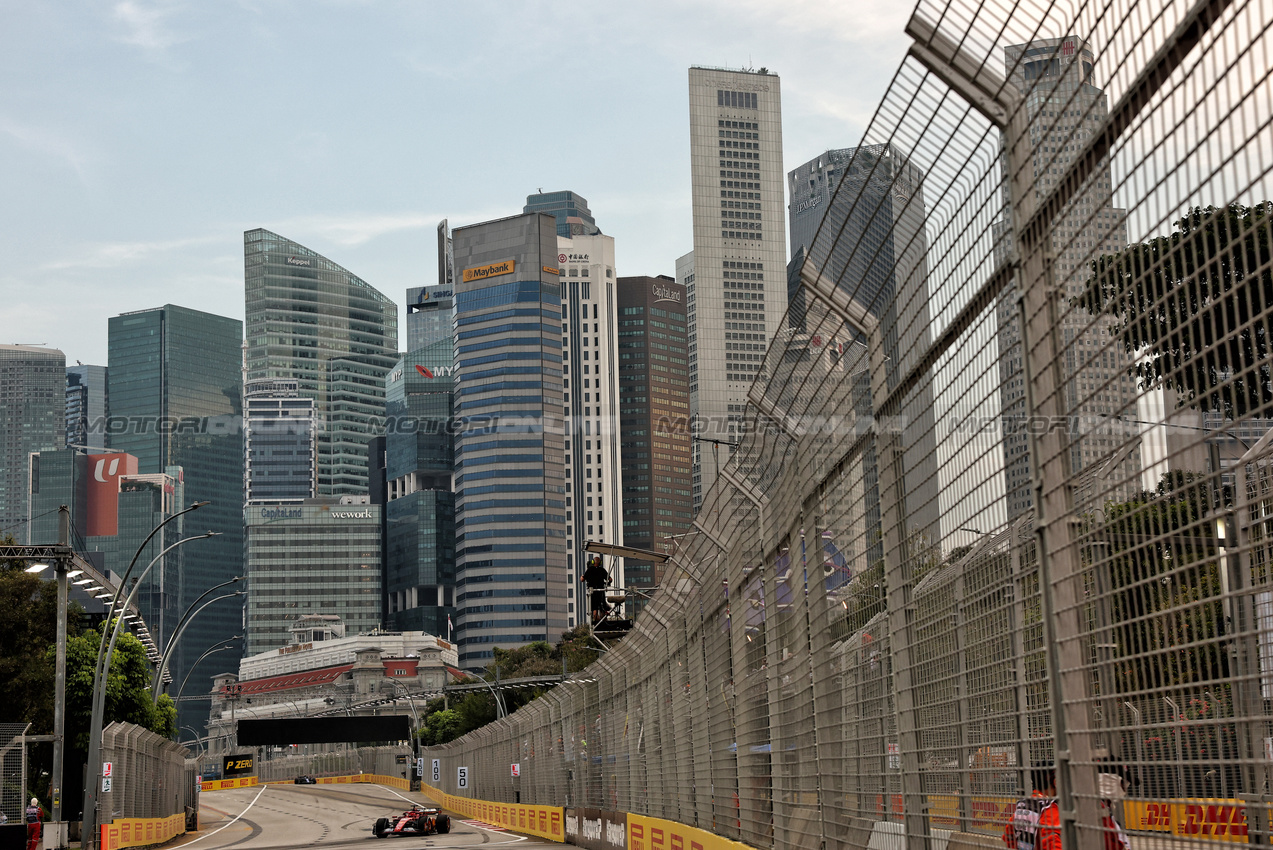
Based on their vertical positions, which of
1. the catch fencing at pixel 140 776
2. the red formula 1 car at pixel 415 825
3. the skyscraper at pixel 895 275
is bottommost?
the red formula 1 car at pixel 415 825

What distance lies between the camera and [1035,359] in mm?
4270

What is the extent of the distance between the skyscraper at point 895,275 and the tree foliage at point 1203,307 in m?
1.91

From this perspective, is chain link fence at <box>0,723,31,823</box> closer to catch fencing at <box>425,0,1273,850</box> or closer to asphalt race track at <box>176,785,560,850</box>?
asphalt race track at <box>176,785,560,850</box>

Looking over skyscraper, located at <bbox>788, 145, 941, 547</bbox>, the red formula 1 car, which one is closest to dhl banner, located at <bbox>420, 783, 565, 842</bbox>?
the red formula 1 car

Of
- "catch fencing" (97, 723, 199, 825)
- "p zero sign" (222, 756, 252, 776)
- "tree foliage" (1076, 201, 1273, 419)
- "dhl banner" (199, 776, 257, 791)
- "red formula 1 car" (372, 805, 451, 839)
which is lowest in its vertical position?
"dhl banner" (199, 776, 257, 791)

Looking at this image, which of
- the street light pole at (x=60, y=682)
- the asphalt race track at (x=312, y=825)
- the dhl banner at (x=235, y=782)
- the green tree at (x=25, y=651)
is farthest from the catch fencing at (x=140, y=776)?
the dhl banner at (x=235, y=782)

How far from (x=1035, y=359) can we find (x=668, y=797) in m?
12.1

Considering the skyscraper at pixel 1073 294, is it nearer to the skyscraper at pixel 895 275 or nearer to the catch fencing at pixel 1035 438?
the catch fencing at pixel 1035 438

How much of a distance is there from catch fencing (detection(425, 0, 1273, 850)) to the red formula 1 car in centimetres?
3065

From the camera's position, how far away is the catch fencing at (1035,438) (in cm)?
309

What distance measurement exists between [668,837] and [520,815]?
66.6 ft

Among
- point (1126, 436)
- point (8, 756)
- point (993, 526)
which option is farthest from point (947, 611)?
point (8, 756)

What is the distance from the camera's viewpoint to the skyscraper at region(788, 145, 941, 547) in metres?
5.44

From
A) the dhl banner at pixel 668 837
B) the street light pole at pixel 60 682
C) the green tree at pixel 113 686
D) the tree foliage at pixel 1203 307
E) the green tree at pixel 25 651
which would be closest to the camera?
the tree foliage at pixel 1203 307
